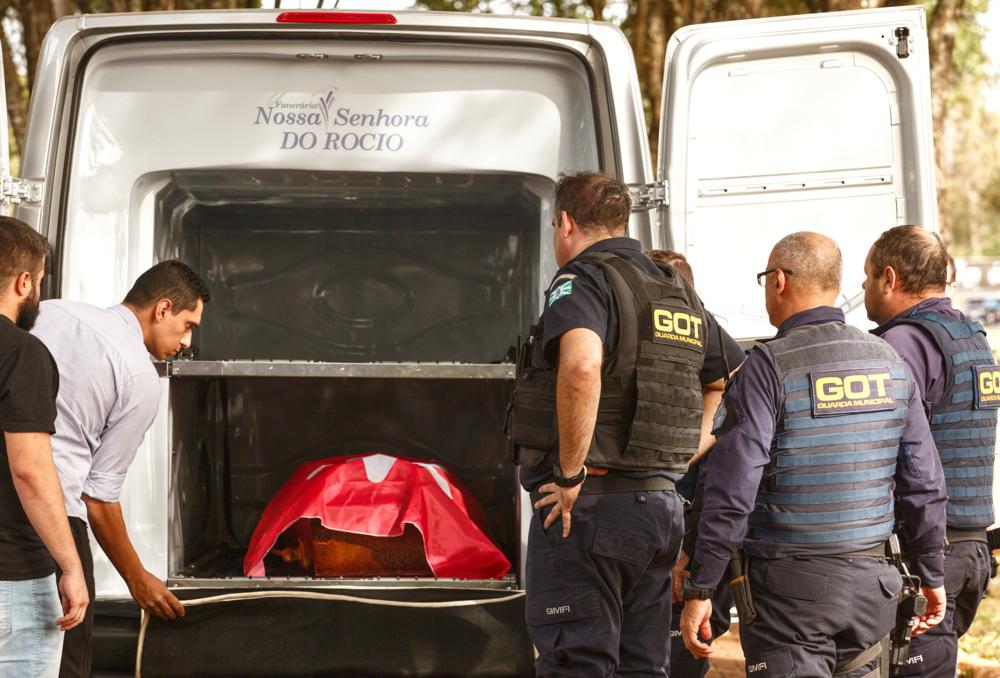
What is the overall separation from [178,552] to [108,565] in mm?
299

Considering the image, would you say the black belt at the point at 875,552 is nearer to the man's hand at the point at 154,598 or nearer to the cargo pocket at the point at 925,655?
the cargo pocket at the point at 925,655

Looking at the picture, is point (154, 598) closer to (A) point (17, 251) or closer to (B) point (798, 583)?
(A) point (17, 251)

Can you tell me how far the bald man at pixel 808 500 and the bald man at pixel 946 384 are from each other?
17.9 inches

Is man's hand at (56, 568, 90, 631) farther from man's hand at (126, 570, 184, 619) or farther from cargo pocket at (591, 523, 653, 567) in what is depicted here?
cargo pocket at (591, 523, 653, 567)

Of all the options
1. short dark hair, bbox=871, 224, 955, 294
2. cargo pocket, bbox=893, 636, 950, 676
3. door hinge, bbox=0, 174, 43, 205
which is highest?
door hinge, bbox=0, 174, 43, 205

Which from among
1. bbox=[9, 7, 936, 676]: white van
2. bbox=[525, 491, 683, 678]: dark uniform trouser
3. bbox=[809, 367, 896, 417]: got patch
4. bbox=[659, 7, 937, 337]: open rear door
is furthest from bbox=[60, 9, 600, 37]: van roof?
bbox=[525, 491, 683, 678]: dark uniform trouser

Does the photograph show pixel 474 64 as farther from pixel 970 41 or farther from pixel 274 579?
pixel 970 41

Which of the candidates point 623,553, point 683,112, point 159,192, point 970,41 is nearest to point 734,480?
point 623,553

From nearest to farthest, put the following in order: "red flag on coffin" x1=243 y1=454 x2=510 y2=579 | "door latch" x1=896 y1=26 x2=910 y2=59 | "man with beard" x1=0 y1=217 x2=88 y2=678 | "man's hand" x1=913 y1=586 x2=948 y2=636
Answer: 1. "man with beard" x1=0 y1=217 x2=88 y2=678
2. "man's hand" x1=913 y1=586 x2=948 y2=636
3. "door latch" x1=896 y1=26 x2=910 y2=59
4. "red flag on coffin" x1=243 y1=454 x2=510 y2=579

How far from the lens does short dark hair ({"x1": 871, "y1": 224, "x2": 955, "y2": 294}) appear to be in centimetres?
346

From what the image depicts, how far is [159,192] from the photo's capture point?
12.4ft

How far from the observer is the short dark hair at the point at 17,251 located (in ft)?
9.07

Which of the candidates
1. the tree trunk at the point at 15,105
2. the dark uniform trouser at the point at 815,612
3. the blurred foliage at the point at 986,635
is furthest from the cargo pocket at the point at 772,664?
the tree trunk at the point at 15,105

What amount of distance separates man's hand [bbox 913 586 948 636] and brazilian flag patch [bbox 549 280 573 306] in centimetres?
132
